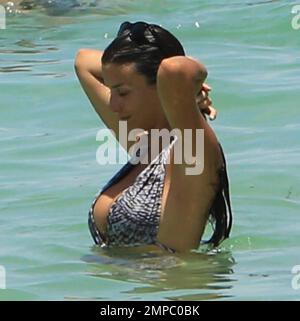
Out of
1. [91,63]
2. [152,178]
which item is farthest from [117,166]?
[152,178]

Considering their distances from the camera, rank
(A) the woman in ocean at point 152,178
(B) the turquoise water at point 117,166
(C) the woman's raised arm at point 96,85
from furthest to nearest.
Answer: (C) the woman's raised arm at point 96,85, (B) the turquoise water at point 117,166, (A) the woman in ocean at point 152,178

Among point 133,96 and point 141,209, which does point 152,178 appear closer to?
point 141,209

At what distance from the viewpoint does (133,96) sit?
5.41 meters

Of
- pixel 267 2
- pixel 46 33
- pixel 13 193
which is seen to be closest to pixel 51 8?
pixel 46 33

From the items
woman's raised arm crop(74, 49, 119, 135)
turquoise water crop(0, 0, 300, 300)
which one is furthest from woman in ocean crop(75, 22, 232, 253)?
woman's raised arm crop(74, 49, 119, 135)

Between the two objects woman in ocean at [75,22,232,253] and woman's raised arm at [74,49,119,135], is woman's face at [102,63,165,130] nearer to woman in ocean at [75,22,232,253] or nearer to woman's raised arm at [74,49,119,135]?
woman in ocean at [75,22,232,253]

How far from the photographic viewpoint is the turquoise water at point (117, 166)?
221 inches

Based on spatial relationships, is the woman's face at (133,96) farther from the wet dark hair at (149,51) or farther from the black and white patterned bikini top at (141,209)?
the black and white patterned bikini top at (141,209)

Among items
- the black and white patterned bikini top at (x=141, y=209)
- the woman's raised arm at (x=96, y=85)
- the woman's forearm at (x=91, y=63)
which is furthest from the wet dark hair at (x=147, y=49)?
the woman's forearm at (x=91, y=63)

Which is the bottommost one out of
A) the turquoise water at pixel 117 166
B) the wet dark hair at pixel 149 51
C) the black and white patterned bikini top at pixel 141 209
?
the turquoise water at pixel 117 166

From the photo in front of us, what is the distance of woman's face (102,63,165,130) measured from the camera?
5.41 meters

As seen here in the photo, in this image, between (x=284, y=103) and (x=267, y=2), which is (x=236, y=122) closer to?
(x=284, y=103)

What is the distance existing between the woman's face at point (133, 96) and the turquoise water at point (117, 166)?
0.55 m
